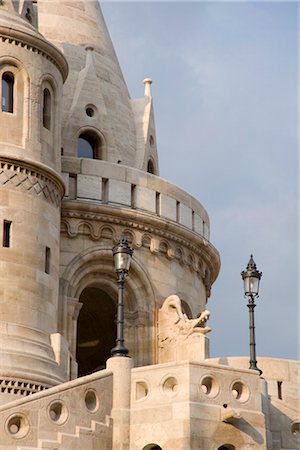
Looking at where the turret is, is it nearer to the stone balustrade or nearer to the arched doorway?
the stone balustrade

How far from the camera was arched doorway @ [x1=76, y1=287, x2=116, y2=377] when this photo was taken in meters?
39.0

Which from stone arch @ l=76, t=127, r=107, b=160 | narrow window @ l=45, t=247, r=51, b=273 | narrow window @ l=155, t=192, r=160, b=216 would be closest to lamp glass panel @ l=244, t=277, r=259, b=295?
narrow window @ l=45, t=247, r=51, b=273

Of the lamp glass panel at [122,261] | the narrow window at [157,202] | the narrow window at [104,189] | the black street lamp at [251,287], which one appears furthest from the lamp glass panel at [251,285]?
the narrow window at [157,202]

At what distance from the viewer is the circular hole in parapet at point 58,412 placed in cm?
2611

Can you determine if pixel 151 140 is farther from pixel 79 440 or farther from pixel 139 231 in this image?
pixel 79 440

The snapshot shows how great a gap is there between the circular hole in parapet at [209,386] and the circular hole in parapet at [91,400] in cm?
214

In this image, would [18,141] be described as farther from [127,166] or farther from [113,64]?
[113,64]

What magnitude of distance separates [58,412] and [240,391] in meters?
3.93

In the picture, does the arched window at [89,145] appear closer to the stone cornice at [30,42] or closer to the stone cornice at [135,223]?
the stone cornice at [135,223]

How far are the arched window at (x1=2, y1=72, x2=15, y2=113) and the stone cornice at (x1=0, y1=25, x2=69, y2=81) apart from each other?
0.79 metres

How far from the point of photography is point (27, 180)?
3130 cm

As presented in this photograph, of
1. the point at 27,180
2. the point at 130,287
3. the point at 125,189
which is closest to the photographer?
the point at 27,180

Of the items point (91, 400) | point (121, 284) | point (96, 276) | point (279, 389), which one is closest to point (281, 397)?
point (279, 389)

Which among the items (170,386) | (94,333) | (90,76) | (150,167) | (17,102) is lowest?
(170,386)
